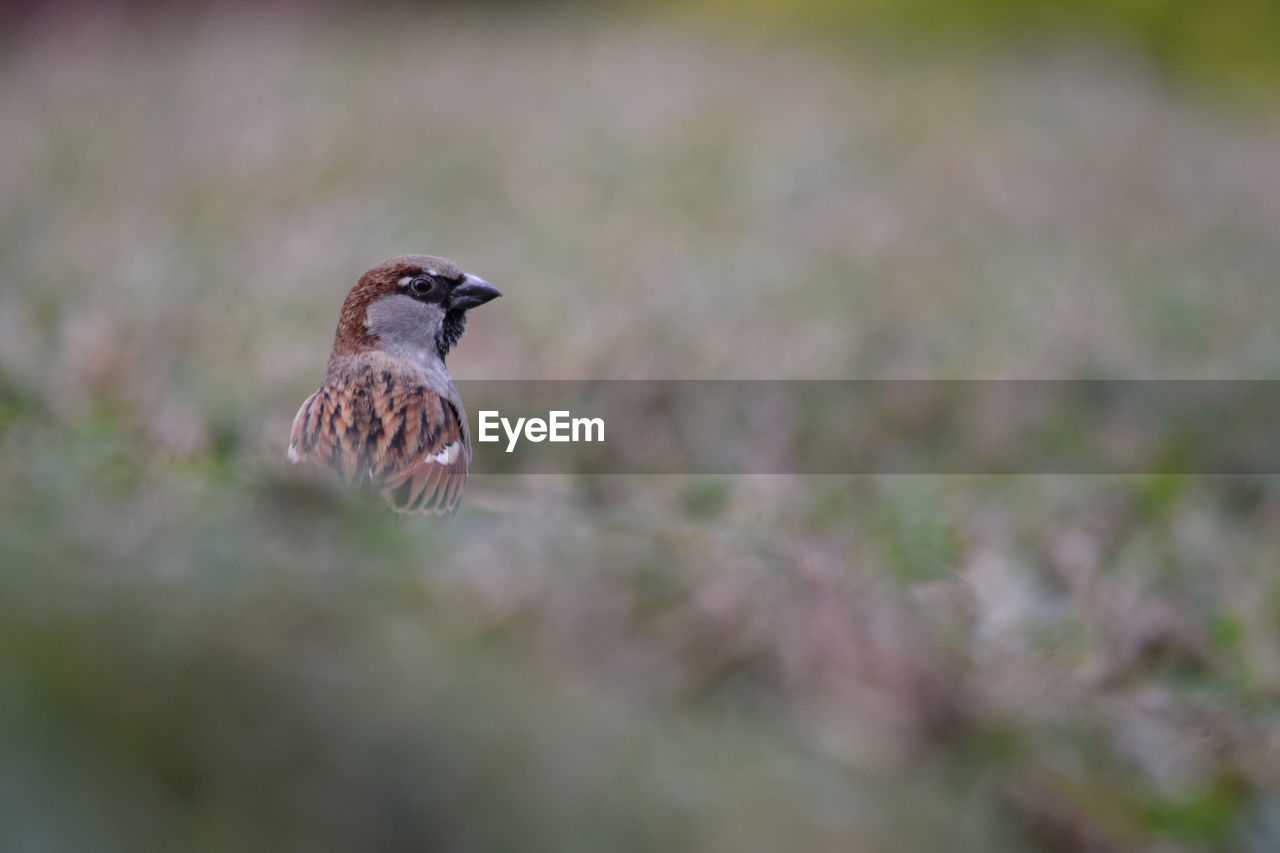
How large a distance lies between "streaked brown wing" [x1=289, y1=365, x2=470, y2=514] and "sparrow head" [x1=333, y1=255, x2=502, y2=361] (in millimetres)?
118

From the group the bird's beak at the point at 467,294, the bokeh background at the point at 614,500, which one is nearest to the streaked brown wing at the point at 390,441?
the bokeh background at the point at 614,500

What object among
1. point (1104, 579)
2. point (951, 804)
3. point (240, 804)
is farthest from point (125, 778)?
point (1104, 579)

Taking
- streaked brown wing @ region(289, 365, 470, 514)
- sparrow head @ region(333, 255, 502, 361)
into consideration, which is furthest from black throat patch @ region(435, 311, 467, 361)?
streaked brown wing @ region(289, 365, 470, 514)

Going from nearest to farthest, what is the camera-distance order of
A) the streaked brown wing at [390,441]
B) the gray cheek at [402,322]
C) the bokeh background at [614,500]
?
the bokeh background at [614,500], the streaked brown wing at [390,441], the gray cheek at [402,322]

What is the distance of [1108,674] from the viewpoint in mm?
3570

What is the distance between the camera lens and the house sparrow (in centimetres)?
246

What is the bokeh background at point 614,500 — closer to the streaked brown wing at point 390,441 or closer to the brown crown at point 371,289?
the streaked brown wing at point 390,441

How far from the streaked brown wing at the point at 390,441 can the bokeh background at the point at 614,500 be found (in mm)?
105

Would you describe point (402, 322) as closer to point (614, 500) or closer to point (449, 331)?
point (449, 331)

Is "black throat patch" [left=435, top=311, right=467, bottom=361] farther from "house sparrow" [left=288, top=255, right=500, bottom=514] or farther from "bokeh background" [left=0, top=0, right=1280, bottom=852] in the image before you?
"bokeh background" [left=0, top=0, right=1280, bottom=852]

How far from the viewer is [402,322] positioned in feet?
8.76

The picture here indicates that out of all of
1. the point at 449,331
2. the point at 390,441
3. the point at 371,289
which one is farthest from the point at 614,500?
the point at 390,441

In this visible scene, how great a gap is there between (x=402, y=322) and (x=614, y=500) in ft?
5.27

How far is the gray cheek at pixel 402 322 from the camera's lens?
2.66 meters
